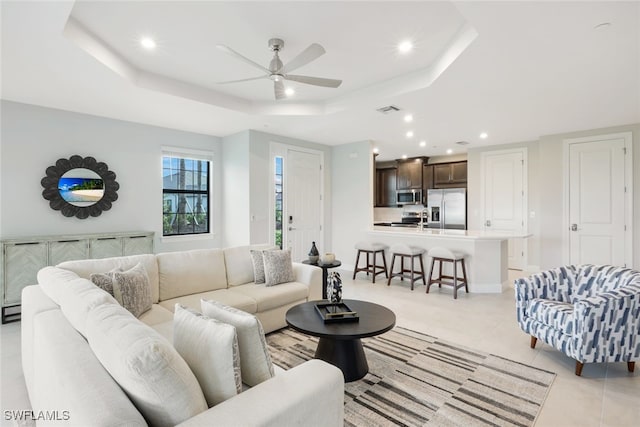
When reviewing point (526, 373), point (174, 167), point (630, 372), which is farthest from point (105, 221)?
point (630, 372)

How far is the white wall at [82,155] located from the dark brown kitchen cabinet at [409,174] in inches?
201

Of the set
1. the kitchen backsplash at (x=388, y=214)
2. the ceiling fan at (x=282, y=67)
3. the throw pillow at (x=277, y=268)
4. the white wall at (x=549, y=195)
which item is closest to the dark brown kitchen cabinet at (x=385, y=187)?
the kitchen backsplash at (x=388, y=214)

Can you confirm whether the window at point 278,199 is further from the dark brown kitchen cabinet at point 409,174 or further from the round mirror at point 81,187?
the dark brown kitchen cabinet at point 409,174

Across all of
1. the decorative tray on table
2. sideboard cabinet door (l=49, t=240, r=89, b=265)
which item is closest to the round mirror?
sideboard cabinet door (l=49, t=240, r=89, b=265)

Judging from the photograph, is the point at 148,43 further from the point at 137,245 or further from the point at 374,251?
the point at 374,251

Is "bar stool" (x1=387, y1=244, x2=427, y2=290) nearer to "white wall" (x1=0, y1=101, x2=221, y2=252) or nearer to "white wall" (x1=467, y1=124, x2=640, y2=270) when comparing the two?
"white wall" (x1=467, y1=124, x2=640, y2=270)

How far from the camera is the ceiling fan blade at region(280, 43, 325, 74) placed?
92.9 inches

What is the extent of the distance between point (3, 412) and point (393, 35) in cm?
395

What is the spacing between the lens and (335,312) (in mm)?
2510

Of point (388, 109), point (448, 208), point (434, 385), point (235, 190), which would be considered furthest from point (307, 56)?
point (448, 208)

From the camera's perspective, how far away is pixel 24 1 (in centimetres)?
209

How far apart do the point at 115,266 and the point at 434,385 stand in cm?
275

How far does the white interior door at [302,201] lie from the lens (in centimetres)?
595

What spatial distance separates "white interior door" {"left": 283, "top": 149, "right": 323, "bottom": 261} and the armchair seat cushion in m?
3.98
